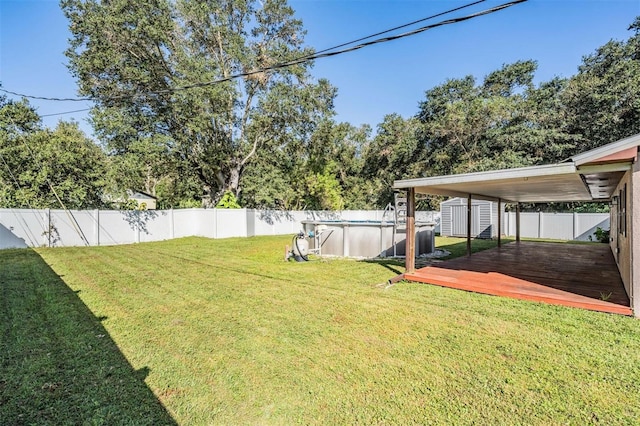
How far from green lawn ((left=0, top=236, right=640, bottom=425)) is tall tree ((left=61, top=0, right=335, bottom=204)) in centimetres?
1130

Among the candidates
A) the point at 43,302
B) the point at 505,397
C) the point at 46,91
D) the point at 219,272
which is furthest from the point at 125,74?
the point at 505,397

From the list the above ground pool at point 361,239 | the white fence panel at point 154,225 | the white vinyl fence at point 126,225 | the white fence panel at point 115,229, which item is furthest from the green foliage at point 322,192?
the above ground pool at point 361,239

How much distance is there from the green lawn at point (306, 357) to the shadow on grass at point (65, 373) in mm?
13

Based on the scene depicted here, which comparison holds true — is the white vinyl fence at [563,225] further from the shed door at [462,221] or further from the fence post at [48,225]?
the fence post at [48,225]

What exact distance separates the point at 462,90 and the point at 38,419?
25.5 meters

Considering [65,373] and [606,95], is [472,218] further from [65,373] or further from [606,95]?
[65,373]

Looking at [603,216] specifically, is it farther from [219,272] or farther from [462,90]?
[219,272]

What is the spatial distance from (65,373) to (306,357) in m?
2.12

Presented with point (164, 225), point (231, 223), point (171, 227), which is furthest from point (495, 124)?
point (164, 225)

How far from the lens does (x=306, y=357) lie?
10.3ft

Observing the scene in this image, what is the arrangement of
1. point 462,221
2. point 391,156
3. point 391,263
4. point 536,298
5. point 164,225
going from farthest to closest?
point 391,156 < point 462,221 < point 164,225 < point 391,263 < point 536,298

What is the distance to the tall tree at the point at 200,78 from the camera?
14180 millimetres

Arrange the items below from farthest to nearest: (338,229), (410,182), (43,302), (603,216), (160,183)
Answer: (160,183) → (603,216) → (338,229) → (410,182) → (43,302)

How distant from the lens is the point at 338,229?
9969mm
